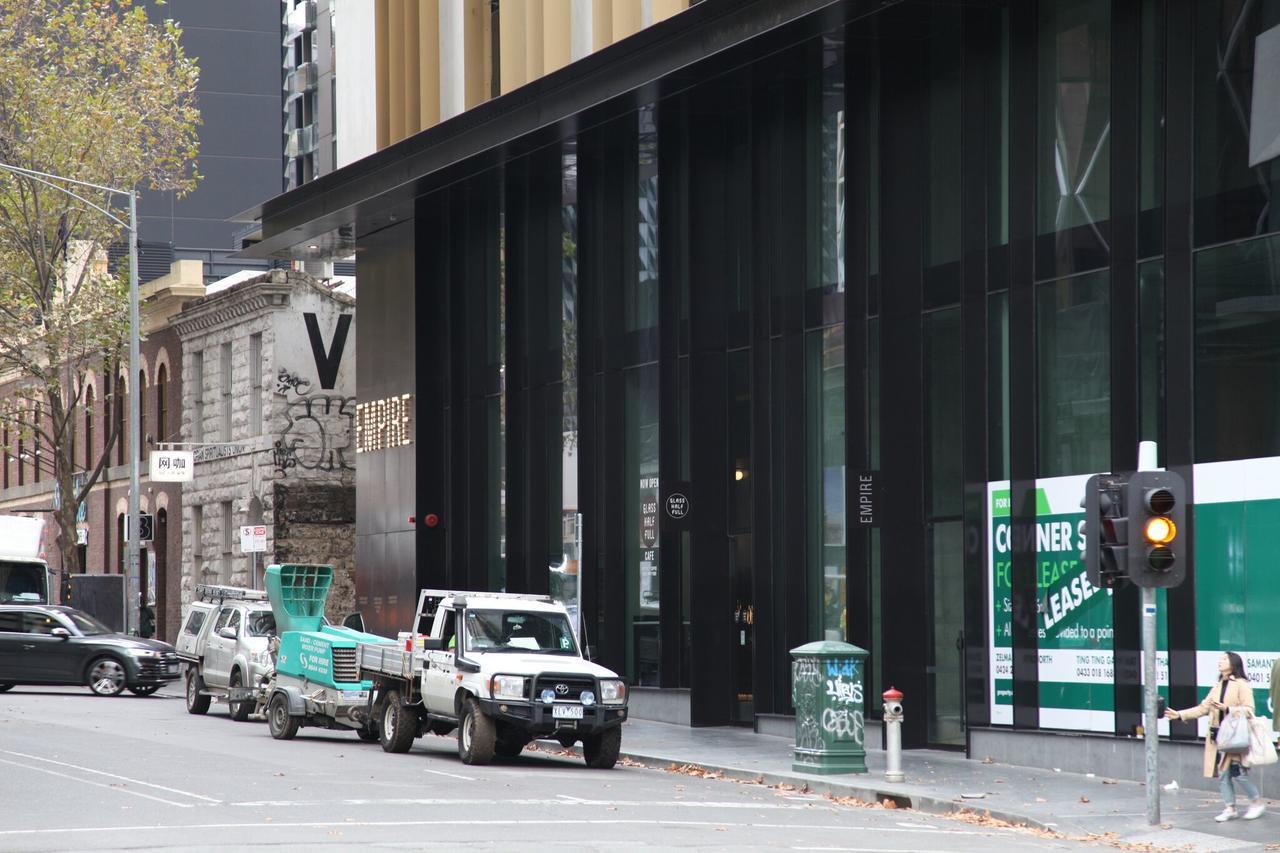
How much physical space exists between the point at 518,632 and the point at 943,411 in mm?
5790

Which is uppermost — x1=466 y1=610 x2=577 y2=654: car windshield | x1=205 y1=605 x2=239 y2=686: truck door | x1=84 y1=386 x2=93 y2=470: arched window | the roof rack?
x1=84 y1=386 x2=93 y2=470: arched window

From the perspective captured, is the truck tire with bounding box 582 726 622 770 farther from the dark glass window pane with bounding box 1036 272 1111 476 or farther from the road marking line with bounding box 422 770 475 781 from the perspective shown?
the dark glass window pane with bounding box 1036 272 1111 476

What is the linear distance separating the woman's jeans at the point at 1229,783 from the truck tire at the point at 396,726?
10.2 metres

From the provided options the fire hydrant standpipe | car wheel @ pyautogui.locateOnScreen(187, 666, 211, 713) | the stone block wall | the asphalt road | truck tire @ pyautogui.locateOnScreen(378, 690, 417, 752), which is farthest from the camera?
the stone block wall

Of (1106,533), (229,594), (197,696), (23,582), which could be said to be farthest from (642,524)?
(23,582)

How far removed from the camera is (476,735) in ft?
69.2

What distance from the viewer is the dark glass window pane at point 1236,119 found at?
18.4m

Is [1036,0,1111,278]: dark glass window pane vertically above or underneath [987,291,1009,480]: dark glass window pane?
above

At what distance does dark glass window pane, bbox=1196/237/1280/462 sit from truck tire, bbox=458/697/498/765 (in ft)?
27.1

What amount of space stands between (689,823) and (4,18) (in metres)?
32.8

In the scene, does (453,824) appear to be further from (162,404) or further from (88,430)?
(88,430)

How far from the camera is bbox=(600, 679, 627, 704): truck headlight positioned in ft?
69.9

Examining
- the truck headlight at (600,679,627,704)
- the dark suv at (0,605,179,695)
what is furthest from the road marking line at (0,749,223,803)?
the dark suv at (0,605,179,695)

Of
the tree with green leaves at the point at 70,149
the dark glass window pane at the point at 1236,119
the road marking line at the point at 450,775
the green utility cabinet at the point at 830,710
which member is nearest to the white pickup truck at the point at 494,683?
the road marking line at the point at 450,775
